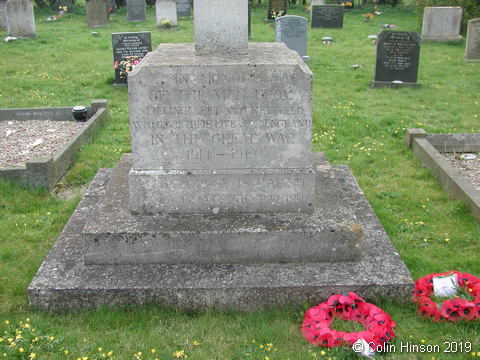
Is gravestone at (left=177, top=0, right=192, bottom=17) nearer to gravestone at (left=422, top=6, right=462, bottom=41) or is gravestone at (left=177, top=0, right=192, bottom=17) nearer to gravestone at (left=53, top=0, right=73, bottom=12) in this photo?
gravestone at (left=53, top=0, right=73, bottom=12)

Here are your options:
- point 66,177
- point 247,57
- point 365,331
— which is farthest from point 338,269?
point 66,177

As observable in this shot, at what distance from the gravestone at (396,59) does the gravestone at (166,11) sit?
36.9ft

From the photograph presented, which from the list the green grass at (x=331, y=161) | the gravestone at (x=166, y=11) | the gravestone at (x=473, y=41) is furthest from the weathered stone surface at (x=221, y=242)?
the gravestone at (x=166, y=11)

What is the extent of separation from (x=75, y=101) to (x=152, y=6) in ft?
64.0

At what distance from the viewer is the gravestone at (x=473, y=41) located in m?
14.1

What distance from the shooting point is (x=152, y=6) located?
93.7ft

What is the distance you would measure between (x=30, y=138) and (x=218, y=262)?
5.14 m

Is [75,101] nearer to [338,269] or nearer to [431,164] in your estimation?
[431,164]

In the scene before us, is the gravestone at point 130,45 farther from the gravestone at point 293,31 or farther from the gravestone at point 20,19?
the gravestone at point 20,19

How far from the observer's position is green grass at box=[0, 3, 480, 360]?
12.1 ft

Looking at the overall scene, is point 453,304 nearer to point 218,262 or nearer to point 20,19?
point 218,262

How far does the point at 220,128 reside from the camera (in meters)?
4.35

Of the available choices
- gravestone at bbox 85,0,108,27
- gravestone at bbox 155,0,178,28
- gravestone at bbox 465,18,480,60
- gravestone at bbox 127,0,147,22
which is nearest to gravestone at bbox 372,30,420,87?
gravestone at bbox 465,18,480,60

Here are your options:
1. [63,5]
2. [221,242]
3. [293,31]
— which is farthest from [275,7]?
[221,242]
